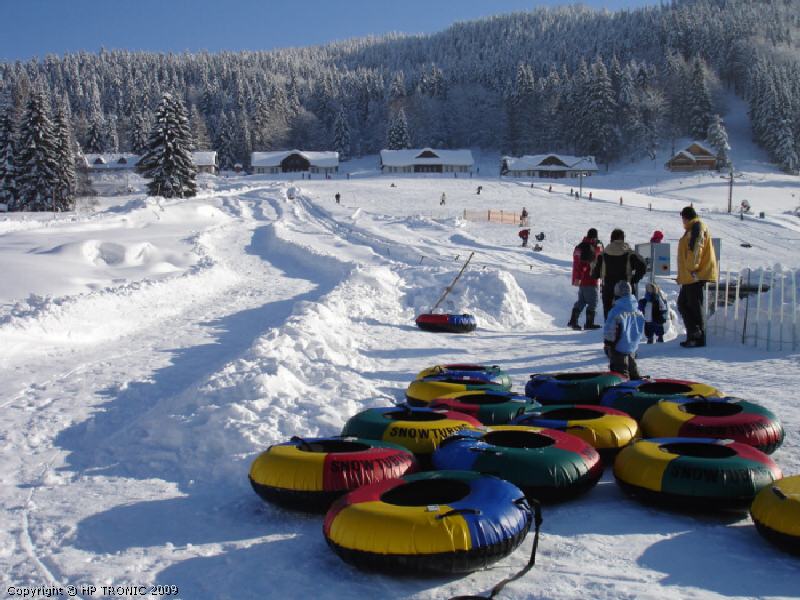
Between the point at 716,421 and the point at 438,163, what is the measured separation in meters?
90.6

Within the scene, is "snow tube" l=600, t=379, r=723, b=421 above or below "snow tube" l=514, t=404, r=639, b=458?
below

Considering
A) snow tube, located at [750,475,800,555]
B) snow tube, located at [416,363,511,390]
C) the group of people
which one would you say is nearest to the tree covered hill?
the group of people

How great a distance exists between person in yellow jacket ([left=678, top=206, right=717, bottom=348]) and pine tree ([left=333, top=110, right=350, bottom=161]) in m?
111

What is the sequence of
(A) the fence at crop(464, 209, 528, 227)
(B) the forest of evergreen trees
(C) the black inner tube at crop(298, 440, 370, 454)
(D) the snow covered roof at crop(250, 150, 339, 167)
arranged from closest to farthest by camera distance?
1. (C) the black inner tube at crop(298, 440, 370, 454)
2. (A) the fence at crop(464, 209, 528, 227)
3. (B) the forest of evergreen trees
4. (D) the snow covered roof at crop(250, 150, 339, 167)

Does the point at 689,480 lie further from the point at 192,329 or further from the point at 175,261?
the point at 175,261

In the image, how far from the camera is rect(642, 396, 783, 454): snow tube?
5605 millimetres

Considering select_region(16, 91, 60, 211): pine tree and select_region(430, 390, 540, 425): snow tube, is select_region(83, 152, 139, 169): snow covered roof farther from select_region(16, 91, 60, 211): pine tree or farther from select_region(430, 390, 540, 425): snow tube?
select_region(430, 390, 540, 425): snow tube

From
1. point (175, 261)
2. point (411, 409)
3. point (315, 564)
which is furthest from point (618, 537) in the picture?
point (175, 261)

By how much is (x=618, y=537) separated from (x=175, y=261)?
18.6 m

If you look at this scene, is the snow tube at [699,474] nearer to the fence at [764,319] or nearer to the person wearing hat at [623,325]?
the person wearing hat at [623,325]

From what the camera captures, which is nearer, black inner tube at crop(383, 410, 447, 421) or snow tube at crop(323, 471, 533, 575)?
snow tube at crop(323, 471, 533, 575)

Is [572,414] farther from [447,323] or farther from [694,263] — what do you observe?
[447,323]

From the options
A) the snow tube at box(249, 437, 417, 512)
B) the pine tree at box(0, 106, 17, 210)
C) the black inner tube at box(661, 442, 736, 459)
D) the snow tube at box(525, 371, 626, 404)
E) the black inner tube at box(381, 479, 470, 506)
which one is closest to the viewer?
the black inner tube at box(381, 479, 470, 506)

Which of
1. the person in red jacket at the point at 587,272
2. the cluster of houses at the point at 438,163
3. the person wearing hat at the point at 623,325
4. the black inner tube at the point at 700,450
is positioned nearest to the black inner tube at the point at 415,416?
the black inner tube at the point at 700,450
